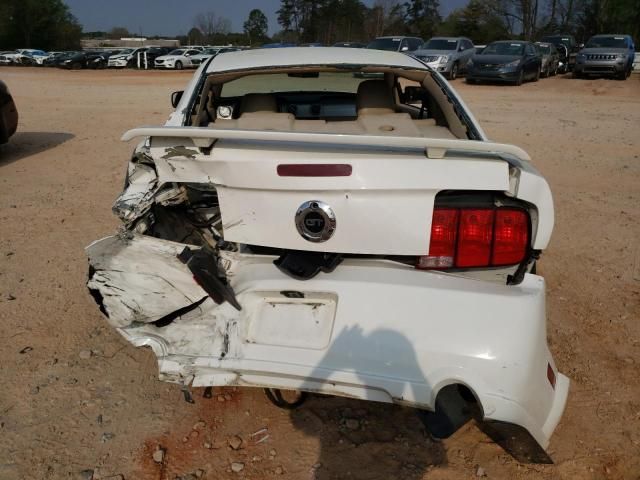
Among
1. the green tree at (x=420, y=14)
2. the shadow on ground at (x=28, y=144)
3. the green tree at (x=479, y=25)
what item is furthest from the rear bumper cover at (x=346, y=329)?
the green tree at (x=420, y=14)

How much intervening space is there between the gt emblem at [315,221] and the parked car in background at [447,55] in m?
18.7

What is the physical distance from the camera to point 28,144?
8.52 m

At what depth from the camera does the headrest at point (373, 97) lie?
3.33 meters

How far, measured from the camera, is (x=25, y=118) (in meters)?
11.2

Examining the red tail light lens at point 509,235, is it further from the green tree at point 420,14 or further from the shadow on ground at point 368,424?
the green tree at point 420,14

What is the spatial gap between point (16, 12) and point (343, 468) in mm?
58808

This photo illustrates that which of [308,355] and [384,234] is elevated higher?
[384,234]

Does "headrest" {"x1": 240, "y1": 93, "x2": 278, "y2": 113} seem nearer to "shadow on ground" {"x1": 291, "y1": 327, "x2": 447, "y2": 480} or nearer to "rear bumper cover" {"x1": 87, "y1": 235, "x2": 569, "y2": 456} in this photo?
"rear bumper cover" {"x1": 87, "y1": 235, "x2": 569, "y2": 456}

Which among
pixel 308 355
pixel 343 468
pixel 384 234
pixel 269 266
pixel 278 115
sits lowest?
pixel 343 468

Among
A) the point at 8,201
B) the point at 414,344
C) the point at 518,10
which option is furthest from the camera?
the point at 518,10

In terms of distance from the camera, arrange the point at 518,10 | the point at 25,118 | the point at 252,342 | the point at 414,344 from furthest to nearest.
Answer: the point at 518,10 → the point at 25,118 → the point at 252,342 → the point at 414,344

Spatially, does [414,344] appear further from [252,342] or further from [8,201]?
[8,201]

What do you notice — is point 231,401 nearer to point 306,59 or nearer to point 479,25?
point 306,59

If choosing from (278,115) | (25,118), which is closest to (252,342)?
(278,115)
